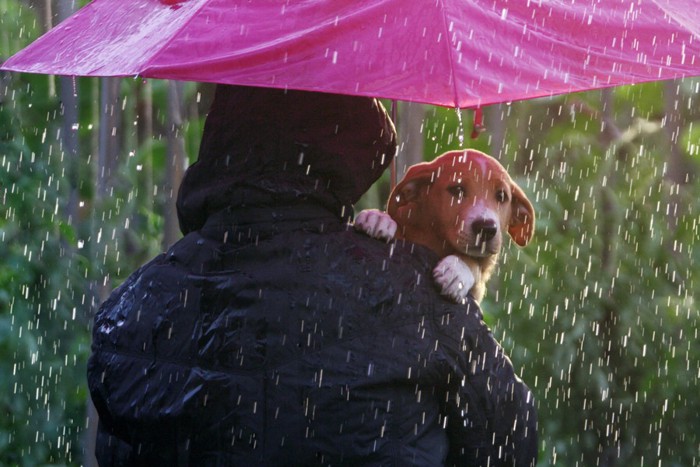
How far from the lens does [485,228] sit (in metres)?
3.86

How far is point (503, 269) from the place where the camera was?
6754mm

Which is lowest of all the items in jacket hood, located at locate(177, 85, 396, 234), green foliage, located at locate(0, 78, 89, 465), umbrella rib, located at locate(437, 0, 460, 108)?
green foliage, located at locate(0, 78, 89, 465)

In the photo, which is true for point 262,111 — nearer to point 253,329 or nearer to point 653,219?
point 253,329

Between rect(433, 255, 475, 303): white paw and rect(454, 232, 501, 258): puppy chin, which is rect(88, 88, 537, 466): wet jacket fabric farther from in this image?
rect(454, 232, 501, 258): puppy chin

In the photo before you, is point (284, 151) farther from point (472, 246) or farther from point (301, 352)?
point (472, 246)

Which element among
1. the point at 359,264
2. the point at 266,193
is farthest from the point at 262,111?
the point at 359,264

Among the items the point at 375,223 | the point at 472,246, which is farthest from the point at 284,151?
the point at 472,246

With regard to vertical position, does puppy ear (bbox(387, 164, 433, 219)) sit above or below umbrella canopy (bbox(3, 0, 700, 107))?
below

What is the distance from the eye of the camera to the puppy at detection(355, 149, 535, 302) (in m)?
3.88

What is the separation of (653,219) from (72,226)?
3.39 meters

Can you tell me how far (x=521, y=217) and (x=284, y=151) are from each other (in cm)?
184

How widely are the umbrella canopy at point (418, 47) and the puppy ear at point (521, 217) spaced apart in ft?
4.32

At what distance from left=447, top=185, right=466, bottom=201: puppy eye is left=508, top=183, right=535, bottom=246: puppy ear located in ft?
1.06

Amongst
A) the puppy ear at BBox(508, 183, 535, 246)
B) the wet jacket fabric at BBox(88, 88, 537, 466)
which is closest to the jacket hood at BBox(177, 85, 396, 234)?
the wet jacket fabric at BBox(88, 88, 537, 466)
